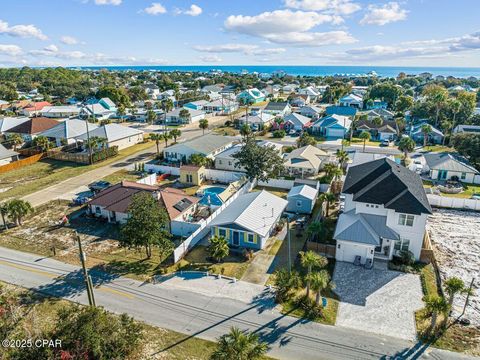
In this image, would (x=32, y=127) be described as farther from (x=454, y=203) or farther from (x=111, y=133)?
(x=454, y=203)

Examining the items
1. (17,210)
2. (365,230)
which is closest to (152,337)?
(365,230)

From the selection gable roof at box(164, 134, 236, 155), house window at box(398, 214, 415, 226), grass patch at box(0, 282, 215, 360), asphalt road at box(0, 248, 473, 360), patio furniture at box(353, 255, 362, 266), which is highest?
gable roof at box(164, 134, 236, 155)

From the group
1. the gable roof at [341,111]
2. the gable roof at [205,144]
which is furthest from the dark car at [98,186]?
the gable roof at [341,111]

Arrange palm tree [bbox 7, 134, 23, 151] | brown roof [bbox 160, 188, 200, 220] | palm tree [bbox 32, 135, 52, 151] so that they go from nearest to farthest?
1. brown roof [bbox 160, 188, 200, 220]
2. palm tree [bbox 32, 135, 52, 151]
3. palm tree [bbox 7, 134, 23, 151]

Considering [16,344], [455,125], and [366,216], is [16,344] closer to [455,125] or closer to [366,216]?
[366,216]

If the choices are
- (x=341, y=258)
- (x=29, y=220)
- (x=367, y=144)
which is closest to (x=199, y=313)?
(x=341, y=258)

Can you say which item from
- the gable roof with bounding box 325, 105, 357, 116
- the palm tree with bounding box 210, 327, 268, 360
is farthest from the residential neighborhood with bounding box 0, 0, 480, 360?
the gable roof with bounding box 325, 105, 357, 116

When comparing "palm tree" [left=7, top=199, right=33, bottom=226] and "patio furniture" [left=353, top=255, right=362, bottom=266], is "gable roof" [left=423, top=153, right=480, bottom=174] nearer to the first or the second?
"patio furniture" [left=353, top=255, right=362, bottom=266]
